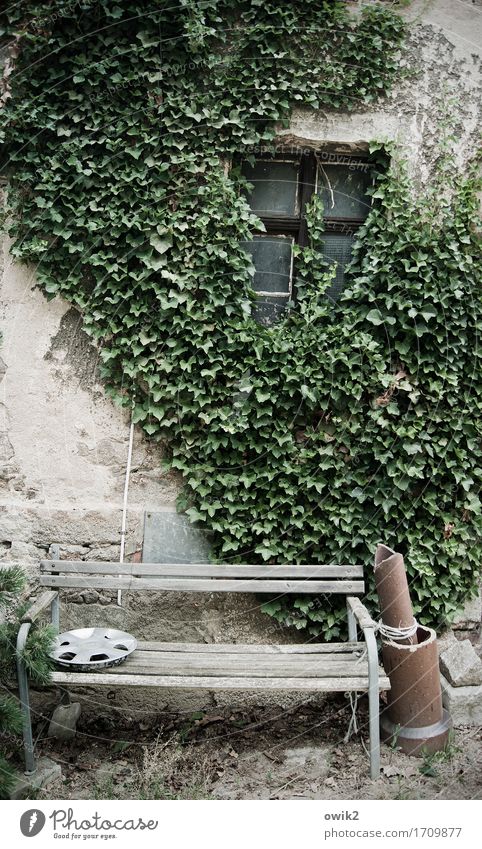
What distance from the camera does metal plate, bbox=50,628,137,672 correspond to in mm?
3035

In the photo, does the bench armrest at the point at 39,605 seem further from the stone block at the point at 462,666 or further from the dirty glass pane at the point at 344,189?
the dirty glass pane at the point at 344,189

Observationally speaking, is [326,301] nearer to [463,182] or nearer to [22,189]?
[463,182]

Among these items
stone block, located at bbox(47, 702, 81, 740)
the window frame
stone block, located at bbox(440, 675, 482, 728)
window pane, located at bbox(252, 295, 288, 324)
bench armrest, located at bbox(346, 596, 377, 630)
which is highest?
the window frame

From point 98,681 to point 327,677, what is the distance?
3.18 feet

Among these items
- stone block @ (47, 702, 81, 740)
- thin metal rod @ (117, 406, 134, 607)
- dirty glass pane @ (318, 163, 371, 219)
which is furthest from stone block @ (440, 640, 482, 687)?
dirty glass pane @ (318, 163, 371, 219)

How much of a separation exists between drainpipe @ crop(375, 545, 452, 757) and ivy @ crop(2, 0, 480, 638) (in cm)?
41

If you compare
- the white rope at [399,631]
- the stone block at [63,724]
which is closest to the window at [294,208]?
the white rope at [399,631]

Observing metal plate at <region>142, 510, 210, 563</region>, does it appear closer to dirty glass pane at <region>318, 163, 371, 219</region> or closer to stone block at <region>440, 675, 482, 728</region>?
stone block at <region>440, 675, 482, 728</region>

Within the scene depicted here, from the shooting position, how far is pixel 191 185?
11.9 feet

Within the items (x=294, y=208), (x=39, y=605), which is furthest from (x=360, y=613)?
(x=294, y=208)

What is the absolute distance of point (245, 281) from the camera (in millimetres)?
3648

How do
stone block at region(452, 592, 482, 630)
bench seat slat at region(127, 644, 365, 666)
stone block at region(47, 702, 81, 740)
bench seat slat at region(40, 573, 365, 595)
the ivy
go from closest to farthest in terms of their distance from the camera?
1. bench seat slat at region(127, 644, 365, 666)
2. stone block at region(47, 702, 81, 740)
3. bench seat slat at region(40, 573, 365, 595)
4. the ivy
5. stone block at region(452, 592, 482, 630)

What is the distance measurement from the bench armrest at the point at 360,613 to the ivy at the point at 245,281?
0.28 m

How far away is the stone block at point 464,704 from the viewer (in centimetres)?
330
